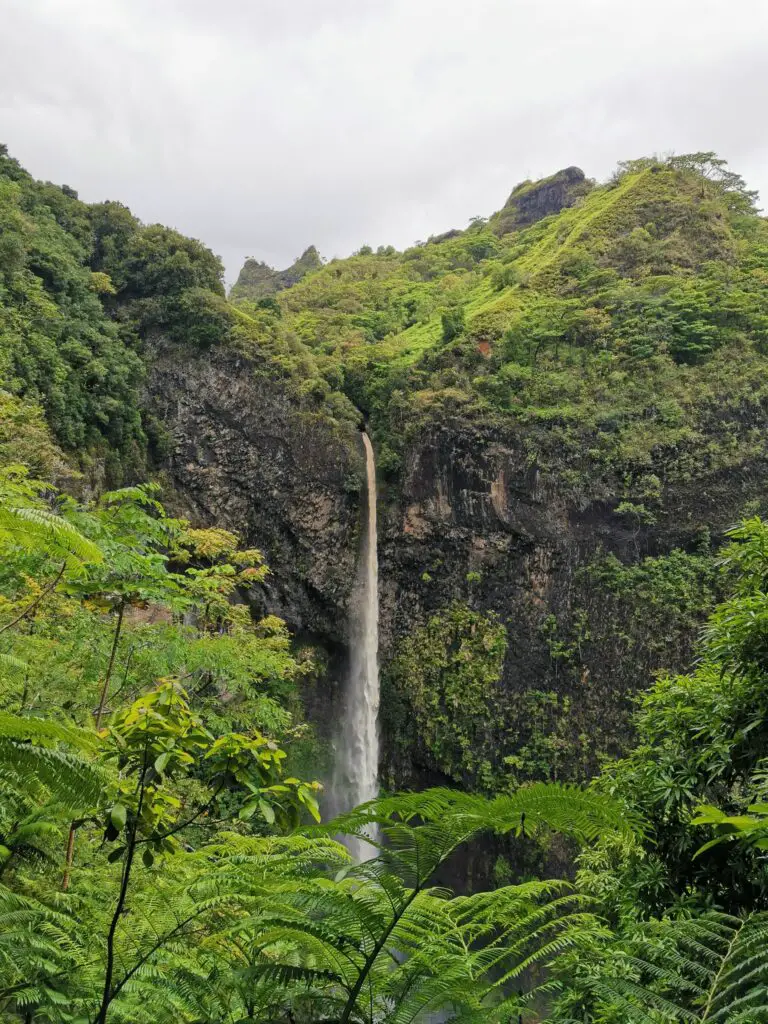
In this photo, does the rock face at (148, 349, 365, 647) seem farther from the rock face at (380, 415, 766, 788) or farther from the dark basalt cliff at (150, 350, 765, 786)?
the rock face at (380, 415, 766, 788)

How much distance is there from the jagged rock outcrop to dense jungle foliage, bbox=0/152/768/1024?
939cm

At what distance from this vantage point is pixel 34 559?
14.3 feet

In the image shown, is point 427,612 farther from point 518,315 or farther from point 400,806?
point 400,806

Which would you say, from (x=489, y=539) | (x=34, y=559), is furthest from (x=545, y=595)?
(x=34, y=559)

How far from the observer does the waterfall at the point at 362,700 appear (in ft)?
62.4

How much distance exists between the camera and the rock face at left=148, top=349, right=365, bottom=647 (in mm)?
20797

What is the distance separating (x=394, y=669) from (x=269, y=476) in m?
7.09

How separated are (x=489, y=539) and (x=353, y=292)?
18527mm

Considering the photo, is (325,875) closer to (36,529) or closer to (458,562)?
(36,529)

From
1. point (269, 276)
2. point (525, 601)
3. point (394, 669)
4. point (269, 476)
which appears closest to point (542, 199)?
point (269, 276)

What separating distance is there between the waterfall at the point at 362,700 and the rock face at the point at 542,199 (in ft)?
110

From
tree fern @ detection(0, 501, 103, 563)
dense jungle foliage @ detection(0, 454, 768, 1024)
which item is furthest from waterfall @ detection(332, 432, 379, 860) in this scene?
tree fern @ detection(0, 501, 103, 563)

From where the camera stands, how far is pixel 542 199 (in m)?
47.6

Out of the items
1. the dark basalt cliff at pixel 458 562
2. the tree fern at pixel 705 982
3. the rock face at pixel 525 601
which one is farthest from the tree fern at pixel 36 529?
the dark basalt cliff at pixel 458 562
